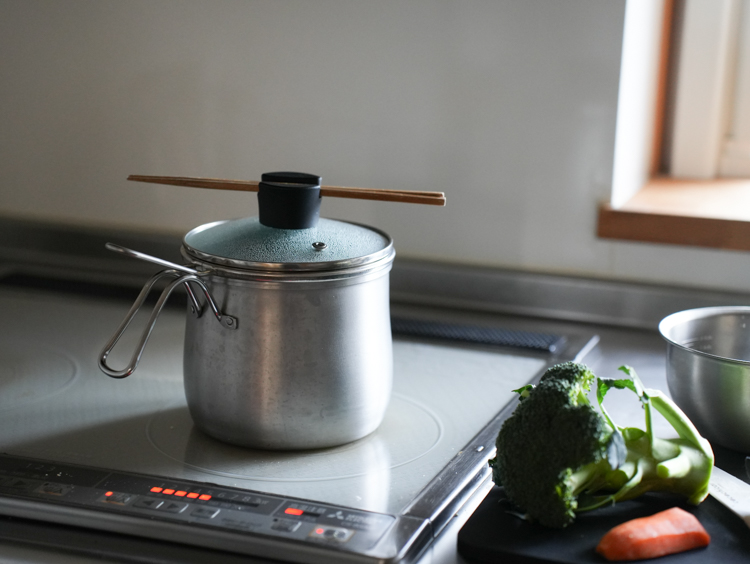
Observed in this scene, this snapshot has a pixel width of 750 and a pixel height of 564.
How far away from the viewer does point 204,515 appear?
0.67m

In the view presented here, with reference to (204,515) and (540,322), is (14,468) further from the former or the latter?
(540,322)

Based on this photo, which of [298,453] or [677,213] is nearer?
[298,453]

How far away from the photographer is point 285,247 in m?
0.76

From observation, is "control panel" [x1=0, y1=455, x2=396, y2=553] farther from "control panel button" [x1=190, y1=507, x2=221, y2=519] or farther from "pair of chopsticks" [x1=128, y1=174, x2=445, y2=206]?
"pair of chopsticks" [x1=128, y1=174, x2=445, y2=206]

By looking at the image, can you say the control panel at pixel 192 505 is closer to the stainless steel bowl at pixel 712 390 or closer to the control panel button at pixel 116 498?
the control panel button at pixel 116 498

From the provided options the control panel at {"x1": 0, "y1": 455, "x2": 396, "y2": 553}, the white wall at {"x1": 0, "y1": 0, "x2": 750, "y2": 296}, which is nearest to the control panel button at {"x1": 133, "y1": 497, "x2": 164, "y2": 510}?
the control panel at {"x1": 0, "y1": 455, "x2": 396, "y2": 553}

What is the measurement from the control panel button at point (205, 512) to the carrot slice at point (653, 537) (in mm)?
288

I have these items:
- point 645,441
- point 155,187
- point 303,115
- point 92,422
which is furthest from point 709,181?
point 92,422

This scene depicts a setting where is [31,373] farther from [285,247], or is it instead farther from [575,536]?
[575,536]

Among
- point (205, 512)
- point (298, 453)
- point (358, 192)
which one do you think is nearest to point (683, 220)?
Answer: point (358, 192)

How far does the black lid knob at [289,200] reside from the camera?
788mm

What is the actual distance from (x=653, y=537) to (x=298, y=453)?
33 cm

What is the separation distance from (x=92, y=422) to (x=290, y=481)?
9.8 inches

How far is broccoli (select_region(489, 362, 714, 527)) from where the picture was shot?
64cm
